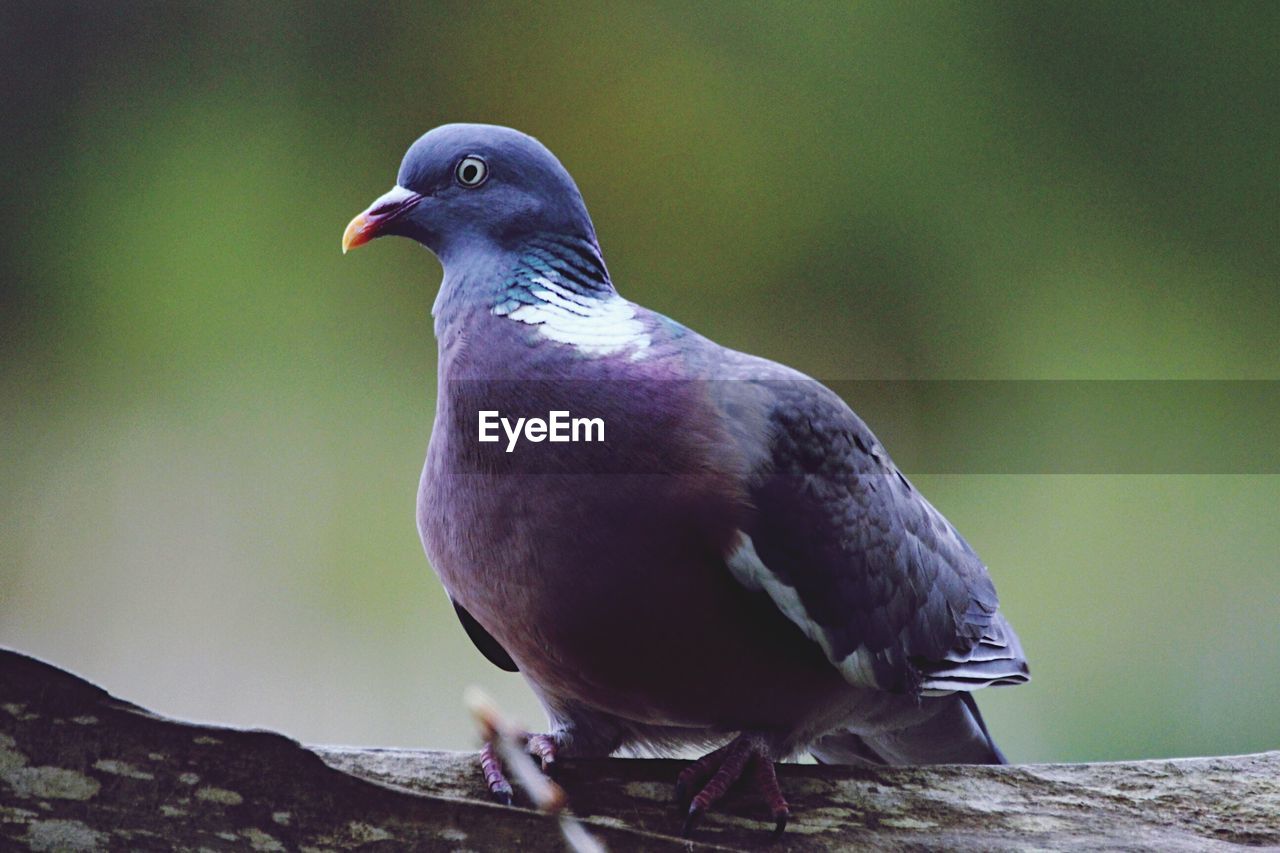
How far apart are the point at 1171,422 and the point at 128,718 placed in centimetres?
240

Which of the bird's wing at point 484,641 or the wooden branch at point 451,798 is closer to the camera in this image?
the wooden branch at point 451,798

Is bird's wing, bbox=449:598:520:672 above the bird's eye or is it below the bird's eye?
below

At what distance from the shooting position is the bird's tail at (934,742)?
5.95 feet

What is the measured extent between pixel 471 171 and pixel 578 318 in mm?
260

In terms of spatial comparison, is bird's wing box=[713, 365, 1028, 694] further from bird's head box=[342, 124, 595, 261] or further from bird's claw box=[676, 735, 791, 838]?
bird's head box=[342, 124, 595, 261]

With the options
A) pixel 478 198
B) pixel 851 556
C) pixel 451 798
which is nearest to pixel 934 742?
pixel 851 556

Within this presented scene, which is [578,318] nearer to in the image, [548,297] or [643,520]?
[548,297]

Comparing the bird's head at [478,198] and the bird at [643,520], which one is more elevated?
the bird's head at [478,198]

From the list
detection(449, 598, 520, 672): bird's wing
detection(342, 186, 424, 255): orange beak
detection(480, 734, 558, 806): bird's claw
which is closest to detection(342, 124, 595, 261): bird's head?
detection(342, 186, 424, 255): orange beak

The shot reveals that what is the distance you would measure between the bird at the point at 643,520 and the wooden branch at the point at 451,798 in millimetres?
57

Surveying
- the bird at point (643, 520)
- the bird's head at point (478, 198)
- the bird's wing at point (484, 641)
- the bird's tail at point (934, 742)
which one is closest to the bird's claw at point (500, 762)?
the bird at point (643, 520)

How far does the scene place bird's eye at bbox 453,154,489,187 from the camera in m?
1.60

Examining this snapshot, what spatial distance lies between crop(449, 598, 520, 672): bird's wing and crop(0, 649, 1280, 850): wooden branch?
23cm

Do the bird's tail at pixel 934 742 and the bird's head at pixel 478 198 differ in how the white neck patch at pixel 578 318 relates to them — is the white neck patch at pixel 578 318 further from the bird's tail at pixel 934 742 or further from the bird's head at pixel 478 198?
the bird's tail at pixel 934 742
